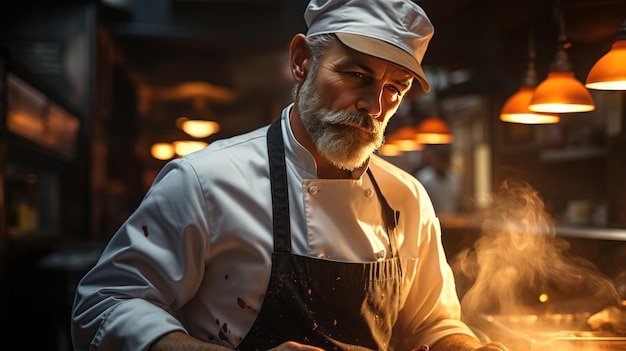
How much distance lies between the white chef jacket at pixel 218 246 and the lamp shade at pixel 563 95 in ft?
4.12

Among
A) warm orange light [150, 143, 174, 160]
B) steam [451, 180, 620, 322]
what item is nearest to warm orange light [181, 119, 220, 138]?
warm orange light [150, 143, 174, 160]

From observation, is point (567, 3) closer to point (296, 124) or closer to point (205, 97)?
point (296, 124)

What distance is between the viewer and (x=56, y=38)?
22.9 ft

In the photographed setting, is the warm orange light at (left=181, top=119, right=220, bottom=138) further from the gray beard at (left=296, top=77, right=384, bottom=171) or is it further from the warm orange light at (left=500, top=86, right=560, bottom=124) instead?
the gray beard at (left=296, top=77, right=384, bottom=171)

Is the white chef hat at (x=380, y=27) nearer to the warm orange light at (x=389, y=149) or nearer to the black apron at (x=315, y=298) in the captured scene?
the black apron at (x=315, y=298)

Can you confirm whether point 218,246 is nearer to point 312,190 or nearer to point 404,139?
point 312,190

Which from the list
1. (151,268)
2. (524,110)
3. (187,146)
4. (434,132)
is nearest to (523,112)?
(524,110)

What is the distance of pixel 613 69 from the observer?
232cm

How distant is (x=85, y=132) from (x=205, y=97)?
3916mm

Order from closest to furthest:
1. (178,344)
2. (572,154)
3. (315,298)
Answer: (178,344), (315,298), (572,154)

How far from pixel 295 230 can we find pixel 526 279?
1.27 m

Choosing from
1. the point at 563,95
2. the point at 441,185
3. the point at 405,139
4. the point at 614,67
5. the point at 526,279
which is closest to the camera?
the point at 614,67

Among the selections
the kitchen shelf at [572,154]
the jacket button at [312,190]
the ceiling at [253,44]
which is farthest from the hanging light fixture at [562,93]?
the kitchen shelf at [572,154]

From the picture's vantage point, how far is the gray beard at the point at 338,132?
6.19ft
